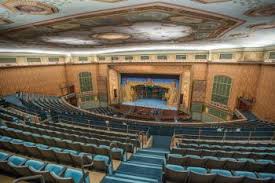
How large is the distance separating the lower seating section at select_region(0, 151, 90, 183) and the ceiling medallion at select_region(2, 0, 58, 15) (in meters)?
3.39

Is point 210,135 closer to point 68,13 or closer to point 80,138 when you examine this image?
point 80,138

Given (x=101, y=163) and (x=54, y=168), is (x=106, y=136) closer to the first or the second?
(x=101, y=163)

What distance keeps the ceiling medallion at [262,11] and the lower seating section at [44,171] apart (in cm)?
529

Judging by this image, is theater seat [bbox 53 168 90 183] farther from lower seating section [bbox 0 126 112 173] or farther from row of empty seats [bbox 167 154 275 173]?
row of empty seats [bbox 167 154 275 173]

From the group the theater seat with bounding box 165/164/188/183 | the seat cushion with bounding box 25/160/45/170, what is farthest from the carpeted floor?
the seat cushion with bounding box 25/160/45/170

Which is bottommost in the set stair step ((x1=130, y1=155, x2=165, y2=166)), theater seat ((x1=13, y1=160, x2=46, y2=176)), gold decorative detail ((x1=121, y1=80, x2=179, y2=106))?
gold decorative detail ((x1=121, y1=80, x2=179, y2=106))

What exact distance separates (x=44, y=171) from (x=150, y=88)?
20.5m

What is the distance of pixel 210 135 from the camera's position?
8.19m

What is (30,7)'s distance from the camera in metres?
3.64

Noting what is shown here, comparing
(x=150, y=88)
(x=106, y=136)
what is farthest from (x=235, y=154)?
(x=150, y=88)

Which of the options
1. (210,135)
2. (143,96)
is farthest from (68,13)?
(143,96)

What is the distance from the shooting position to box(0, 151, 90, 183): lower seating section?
3.06m

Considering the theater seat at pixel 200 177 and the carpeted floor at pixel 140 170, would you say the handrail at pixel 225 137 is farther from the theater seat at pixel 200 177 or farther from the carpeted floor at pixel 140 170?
the theater seat at pixel 200 177

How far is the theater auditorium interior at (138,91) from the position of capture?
376cm
